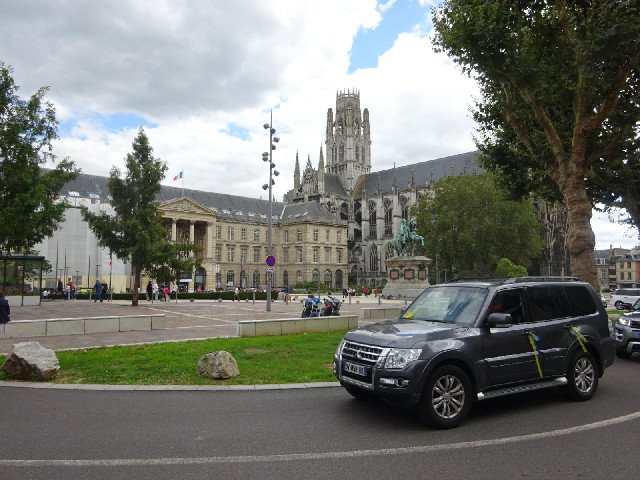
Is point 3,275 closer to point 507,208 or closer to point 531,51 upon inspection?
point 531,51

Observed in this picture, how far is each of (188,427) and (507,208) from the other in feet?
180

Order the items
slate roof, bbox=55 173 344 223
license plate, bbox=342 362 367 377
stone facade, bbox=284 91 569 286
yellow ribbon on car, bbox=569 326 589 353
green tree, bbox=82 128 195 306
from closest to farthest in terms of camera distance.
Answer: license plate, bbox=342 362 367 377
yellow ribbon on car, bbox=569 326 589 353
green tree, bbox=82 128 195 306
slate roof, bbox=55 173 344 223
stone facade, bbox=284 91 569 286

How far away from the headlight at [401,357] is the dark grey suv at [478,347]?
0.01 m

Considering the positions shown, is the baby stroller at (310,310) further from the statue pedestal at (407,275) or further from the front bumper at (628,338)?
the statue pedestal at (407,275)

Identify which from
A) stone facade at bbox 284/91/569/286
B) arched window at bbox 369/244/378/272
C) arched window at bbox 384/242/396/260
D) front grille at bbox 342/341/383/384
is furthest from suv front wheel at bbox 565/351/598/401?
arched window at bbox 369/244/378/272

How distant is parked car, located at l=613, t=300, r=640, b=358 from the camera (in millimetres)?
11055

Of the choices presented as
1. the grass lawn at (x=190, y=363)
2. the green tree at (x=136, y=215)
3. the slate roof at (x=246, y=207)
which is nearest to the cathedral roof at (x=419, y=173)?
the slate roof at (x=246, y=207)

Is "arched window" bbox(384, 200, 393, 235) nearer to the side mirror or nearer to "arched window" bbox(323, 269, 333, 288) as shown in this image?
"arched window" bbox(323, 269, 333, 288)

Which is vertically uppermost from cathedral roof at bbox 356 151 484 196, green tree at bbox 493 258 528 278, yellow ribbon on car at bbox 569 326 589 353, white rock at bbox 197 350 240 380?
cathedral roof at bbox 356 151 484 196

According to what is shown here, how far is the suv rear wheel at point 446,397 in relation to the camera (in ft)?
18.7

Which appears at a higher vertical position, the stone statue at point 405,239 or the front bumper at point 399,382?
the stone statue at point 405,239

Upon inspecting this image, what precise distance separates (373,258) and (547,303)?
8494 cm

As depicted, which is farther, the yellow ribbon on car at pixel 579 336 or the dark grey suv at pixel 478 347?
the yellow ribbon on car at pixel 579 336

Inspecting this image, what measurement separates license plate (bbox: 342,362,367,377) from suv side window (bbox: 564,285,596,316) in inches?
151
